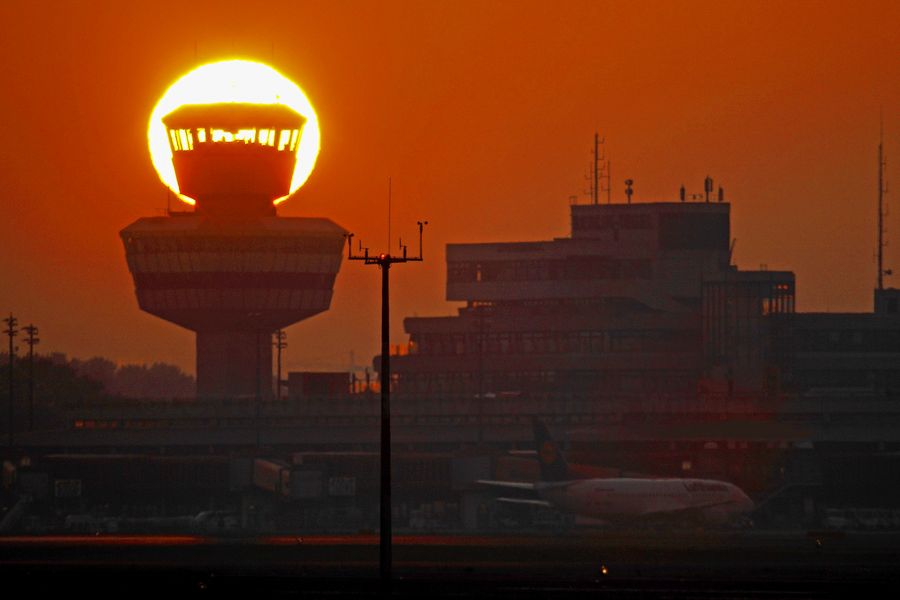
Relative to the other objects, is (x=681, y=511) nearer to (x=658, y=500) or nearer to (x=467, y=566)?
(x=658, y=500)

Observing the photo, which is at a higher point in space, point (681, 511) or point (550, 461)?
point (550, 461)

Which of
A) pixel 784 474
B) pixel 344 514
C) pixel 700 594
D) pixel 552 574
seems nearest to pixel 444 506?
pixel 344 514

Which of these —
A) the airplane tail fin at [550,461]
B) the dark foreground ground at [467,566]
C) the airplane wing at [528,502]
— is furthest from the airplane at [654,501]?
the dark foreground ground at [467,566]

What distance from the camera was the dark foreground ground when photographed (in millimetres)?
104625

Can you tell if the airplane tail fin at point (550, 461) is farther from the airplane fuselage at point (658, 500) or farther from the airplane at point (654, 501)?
the airplane fuselage at point (658, 500)

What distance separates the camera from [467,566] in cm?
12181

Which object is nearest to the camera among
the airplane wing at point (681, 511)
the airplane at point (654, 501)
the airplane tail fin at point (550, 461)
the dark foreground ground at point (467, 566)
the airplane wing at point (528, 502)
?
the dark foreground ground at point (467, 566)

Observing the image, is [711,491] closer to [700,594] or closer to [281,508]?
[281,508]

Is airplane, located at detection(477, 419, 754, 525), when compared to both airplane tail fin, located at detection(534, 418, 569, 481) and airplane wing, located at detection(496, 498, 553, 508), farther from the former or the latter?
airplane tail fin, located at detection(534, 418, 569, 481)

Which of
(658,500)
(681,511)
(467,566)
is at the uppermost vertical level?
(658,500)

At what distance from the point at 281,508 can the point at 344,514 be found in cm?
605

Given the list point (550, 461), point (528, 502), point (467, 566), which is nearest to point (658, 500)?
point (550, 461)

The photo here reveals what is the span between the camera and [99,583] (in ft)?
352

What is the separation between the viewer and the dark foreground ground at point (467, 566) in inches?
4119
